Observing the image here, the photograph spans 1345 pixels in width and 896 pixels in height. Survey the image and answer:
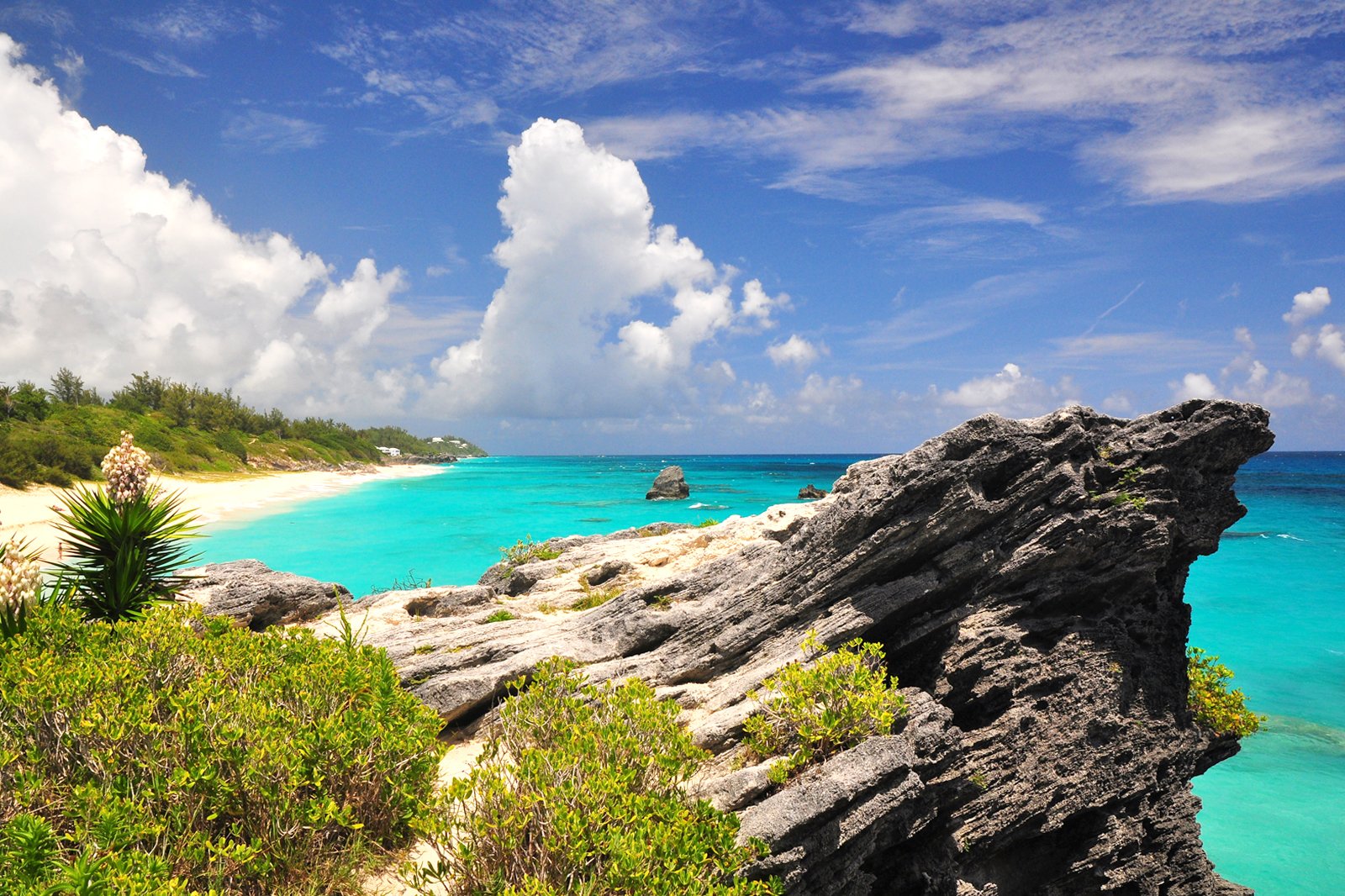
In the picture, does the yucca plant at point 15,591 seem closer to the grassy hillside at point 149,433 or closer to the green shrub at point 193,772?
the green shrub at point 193,772

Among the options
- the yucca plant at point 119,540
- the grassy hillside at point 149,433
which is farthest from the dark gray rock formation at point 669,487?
the yucca plant at point 119,540

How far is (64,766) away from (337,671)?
2.53m

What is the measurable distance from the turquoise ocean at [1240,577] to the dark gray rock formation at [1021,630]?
9.70m

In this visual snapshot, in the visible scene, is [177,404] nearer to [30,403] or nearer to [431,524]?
[30,403]

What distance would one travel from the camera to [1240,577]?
47.6 m

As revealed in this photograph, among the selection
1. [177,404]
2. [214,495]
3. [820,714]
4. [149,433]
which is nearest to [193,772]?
[820,714]

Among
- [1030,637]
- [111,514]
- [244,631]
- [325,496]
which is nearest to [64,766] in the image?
[244,631]

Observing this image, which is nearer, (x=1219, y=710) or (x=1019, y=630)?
(x=1019, y=630)

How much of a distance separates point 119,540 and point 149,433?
8529cm

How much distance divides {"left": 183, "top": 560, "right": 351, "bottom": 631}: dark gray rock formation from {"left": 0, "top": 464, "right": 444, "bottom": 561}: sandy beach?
1361 centimetres

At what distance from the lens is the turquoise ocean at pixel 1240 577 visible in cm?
1955

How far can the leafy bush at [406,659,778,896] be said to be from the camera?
18.6 ft

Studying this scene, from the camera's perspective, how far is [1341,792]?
2080cm

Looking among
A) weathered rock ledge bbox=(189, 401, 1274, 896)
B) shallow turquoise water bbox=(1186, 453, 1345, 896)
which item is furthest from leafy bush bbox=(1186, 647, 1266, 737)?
shallow turquoise water bbox=(1186, 453, 1345, 896)
